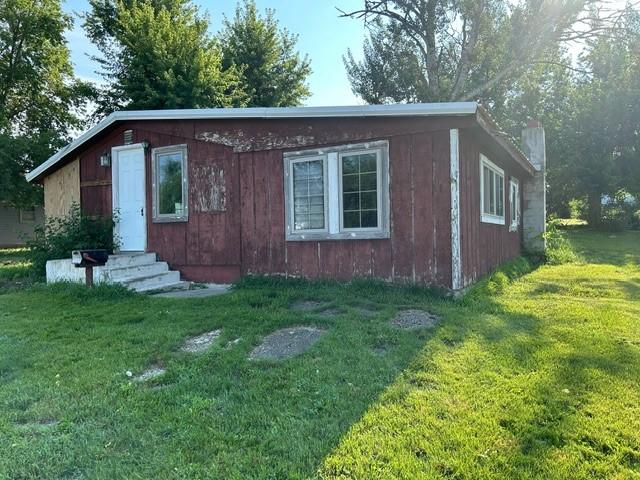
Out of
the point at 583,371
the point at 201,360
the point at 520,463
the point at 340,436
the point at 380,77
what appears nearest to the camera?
the point at 520,463

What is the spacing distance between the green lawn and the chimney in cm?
749

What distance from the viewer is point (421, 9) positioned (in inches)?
779

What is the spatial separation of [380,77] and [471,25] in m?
4.99

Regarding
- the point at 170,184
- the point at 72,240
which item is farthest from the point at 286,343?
the point at 72,240

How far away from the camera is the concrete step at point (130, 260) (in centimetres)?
734

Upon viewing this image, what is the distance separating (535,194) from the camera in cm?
1294

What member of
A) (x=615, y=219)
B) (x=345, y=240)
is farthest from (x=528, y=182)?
(x=615, y=219)

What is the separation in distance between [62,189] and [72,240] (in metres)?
2.37

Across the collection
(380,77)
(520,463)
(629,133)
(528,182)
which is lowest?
(520,463)

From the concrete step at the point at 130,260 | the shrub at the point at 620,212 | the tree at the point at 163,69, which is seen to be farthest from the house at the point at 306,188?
the shrub at the point at 620,212

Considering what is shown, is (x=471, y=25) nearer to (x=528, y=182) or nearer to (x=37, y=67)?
(x=528, y=182)

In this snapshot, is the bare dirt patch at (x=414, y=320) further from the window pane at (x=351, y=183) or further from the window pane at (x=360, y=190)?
the window pane at (x=351, y=183)

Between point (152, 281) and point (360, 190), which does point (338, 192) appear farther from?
point (152, 281)

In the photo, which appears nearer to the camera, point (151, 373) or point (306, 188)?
point (151, 373)
